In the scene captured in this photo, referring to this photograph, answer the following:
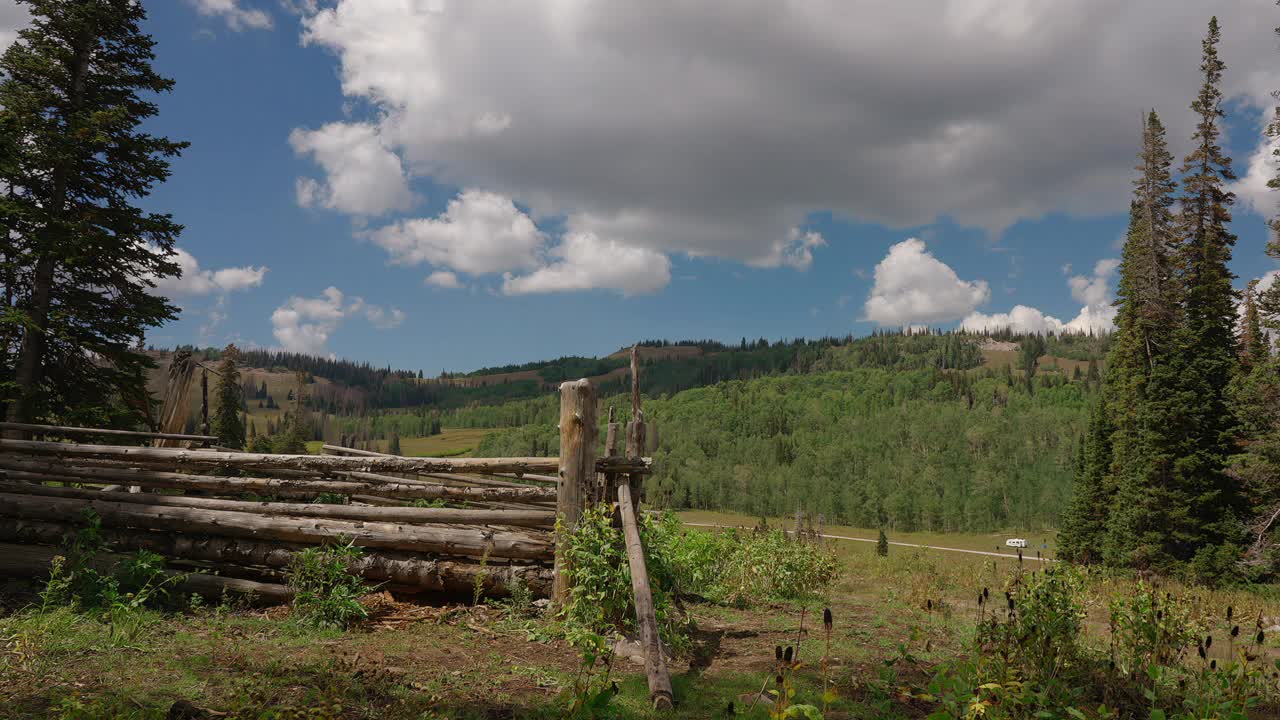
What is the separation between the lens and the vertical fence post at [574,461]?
671cm

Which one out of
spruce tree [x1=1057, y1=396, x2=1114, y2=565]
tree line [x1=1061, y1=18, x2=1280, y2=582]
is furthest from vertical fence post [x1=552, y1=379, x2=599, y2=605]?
spruce tree [x1=1057, y1=396, x2=1114, y2=565]

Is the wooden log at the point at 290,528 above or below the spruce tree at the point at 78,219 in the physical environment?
below

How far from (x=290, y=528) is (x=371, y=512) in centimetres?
87

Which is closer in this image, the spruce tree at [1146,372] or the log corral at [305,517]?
the log corral at [305,517]

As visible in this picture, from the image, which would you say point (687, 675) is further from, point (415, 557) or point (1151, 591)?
point (1151, 591)

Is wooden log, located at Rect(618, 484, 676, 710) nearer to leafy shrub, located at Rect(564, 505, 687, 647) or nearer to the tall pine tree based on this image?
leafy shrub, located at Rect(564, 505, 687, 647)

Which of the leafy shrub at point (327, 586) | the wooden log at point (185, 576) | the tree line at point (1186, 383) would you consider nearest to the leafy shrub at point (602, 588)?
the leafy shrub at point (327, 586)

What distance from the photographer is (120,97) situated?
16.4m

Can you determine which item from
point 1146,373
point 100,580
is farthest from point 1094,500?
point 100,580

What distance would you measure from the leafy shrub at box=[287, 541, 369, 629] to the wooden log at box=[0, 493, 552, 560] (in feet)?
0.72

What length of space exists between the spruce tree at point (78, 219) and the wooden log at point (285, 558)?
29.8 feet

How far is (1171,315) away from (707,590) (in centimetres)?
2678

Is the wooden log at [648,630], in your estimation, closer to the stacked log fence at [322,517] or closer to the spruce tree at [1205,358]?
the stacked log fence at [322,517]

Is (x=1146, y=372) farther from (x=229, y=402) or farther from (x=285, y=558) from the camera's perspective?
(x=229, y=402)
